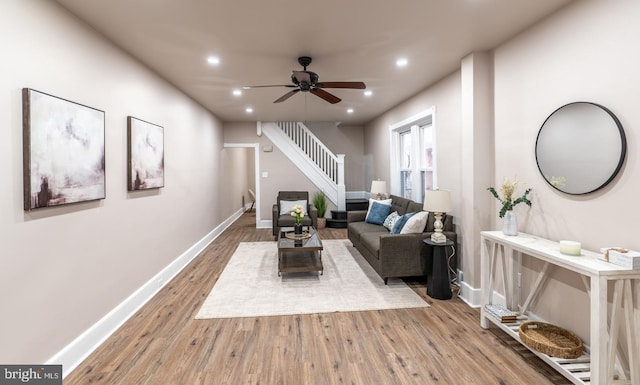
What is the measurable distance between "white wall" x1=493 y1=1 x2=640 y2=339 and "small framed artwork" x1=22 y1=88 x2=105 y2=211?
3681mm

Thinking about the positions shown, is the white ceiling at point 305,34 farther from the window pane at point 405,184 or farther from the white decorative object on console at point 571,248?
the window pane at point 405,184


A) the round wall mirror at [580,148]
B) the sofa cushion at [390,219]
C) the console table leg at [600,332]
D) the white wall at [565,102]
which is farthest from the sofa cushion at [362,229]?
the console table leg at [600,332]

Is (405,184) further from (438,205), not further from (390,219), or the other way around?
(438,205)

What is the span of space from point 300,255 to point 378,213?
157 centimetres

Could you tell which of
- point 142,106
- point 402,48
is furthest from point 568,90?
point 142,106

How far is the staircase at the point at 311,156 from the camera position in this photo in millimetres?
7883

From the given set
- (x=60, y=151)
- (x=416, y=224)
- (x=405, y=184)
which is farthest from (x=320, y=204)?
(x=60, y=151)

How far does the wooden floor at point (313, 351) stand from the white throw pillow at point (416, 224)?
90 cm

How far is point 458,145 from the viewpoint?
3914mm

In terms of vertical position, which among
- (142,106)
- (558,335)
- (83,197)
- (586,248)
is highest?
(142,106)

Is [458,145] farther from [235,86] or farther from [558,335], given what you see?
[235,86]

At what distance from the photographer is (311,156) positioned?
8.07 m

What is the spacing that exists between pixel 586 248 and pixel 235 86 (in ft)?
14.0

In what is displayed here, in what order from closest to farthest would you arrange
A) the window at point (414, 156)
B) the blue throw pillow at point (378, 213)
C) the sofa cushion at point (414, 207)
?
the sofa cushion at point (414, 207)
the window at point (414, 156)
the blue throw pillow at point (378, 213)
